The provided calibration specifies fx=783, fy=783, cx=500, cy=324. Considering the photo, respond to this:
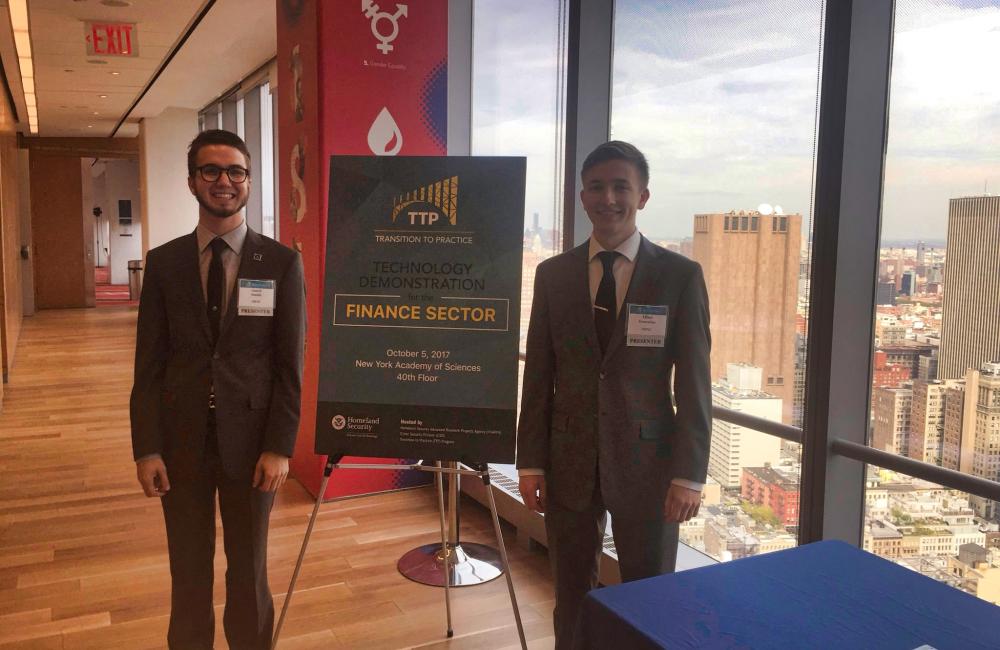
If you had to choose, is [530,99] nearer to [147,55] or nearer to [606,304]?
[606,304]

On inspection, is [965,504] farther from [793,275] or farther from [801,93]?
[801,93]

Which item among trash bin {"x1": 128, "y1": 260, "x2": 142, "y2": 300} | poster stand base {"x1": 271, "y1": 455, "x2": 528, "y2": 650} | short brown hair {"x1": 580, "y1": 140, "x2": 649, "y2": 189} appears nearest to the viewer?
short brown hair {"x1": 580, "y1": 140, "x2": 649, "y2": 189}

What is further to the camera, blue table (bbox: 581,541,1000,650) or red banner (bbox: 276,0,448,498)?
red banner (bbox: 276,0,448,498)

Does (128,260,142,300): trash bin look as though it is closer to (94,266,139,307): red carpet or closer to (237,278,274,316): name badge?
(94,266,139,307): red carpet

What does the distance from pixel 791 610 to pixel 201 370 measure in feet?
5.84

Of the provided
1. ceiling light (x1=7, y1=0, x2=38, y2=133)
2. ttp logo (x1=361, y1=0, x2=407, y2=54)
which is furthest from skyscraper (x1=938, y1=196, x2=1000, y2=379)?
ceiling light (x1=7, y1=0, x2=38, y2=133)

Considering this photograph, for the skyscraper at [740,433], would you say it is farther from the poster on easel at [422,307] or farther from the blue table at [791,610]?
the blue table at [791,610]

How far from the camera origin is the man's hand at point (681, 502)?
220cm

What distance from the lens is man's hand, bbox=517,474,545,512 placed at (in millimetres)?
2406

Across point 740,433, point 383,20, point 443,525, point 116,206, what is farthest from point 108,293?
point 740,433

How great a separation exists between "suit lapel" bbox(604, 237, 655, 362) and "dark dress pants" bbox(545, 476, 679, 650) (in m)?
0.45

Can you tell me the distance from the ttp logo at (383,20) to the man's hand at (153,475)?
10.6ft

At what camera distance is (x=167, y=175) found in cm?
1370

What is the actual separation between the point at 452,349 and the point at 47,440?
510cm
